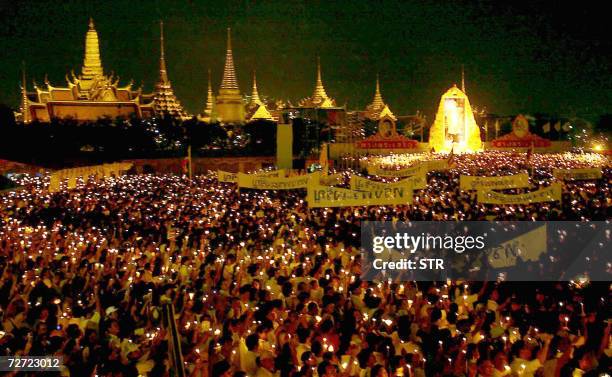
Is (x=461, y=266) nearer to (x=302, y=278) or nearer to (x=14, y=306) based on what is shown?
(x=302, y=278)

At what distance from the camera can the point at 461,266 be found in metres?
9.14

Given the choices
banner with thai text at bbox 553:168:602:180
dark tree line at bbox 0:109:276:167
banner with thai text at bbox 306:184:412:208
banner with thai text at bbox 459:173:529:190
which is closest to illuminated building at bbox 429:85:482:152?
dark tree line at bbox 0:109:276:167

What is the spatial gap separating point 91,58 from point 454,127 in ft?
130

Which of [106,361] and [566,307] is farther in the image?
[566,307]

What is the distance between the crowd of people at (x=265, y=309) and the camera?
5551 mm

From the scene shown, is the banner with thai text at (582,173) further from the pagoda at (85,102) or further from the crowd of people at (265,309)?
the pagoda at (85,102)

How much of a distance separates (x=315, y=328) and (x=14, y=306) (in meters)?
3.10

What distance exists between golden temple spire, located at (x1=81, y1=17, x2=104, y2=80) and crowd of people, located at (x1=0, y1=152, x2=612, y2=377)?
56508mm

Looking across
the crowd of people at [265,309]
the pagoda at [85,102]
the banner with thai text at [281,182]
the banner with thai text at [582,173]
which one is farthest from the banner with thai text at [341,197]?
the pagoda at [85,102]

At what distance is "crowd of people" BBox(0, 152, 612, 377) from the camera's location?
18.2 feet

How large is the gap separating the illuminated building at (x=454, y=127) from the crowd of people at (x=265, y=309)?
3194 centimetres

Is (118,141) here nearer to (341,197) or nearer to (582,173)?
(582,173)

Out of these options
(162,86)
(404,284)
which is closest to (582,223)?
(404,284)

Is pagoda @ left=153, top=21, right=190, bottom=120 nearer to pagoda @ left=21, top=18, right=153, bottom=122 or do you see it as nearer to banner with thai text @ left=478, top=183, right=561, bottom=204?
pagoda @ left=21, top=18, right=153, bottom=122
